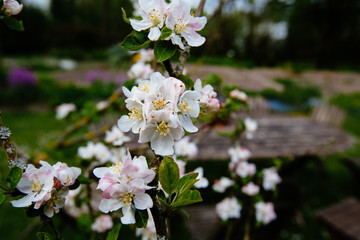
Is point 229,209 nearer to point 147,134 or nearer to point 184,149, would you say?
point 184,149

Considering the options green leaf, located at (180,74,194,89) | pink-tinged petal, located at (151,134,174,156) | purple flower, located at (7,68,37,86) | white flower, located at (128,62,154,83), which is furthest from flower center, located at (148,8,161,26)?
purple flower, located at (7,68,37,86)

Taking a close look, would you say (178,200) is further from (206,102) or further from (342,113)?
(342,113)

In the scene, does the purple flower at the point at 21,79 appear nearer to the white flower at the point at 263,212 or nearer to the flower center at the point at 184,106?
the white flower at the point at 263,212

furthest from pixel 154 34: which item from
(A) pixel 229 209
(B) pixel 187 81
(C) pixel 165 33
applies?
(A) pixel 229 209

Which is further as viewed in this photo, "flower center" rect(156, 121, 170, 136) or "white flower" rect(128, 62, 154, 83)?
"white flower" rect(128, 62, 154, 83)

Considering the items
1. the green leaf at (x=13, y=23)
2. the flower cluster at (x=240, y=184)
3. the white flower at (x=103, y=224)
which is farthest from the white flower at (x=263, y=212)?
the green leaf at (x=13, y=23)

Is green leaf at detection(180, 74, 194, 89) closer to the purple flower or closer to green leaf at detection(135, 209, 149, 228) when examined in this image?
green leaf at detection(135, 209, 149, 228)

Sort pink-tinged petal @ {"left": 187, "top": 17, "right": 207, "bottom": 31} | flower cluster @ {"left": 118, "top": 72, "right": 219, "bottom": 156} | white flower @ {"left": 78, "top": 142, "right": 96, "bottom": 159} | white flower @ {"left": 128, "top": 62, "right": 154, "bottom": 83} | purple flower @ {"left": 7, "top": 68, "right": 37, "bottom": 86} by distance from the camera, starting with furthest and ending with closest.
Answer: purple flower @ {"left": 7, "top": 68, "right": 37, "bottom": 86} → white flower @ {"left": 78, "top": 142, "right": 96, "bottom": 159} → white flower @ {"left": 128, "top": 62, "right": 154, "bottom": 83} → pink-tinged petal @ {"left": 187, "top": 17, "right": 207, "bottom": 31} → flower cluster @ {"left": 118, "top": 72, "right": 219, "bottom": 156}
